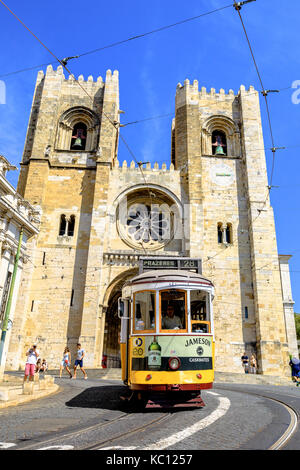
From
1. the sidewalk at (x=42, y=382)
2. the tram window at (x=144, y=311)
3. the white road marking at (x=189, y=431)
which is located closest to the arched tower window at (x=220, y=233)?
the sidewalk at (x=42, y=382)

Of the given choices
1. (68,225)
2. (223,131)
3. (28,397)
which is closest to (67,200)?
(68,225)

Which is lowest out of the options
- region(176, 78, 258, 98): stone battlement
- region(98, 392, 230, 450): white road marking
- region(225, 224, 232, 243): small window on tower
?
region(98, 392, 230, 450): white road marking

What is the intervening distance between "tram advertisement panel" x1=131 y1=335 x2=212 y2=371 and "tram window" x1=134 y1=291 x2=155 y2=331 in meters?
0.21

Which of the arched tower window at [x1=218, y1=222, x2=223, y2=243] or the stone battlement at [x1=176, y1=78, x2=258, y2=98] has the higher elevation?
the stone battlement at [x1=176, y1=78, x2=258, y2=98]

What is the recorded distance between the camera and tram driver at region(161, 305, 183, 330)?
229 inches

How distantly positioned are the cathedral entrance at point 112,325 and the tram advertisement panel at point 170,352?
12.0 metres

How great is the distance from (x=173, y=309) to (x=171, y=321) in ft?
0.70

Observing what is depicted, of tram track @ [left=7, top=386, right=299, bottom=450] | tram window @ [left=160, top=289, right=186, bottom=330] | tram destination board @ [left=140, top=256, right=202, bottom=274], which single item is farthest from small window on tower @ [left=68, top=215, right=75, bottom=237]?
tram track @ [left=7, top=386, right=299, bottom=450]

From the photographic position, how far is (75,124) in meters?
22.2

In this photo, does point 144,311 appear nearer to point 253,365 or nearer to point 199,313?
point 199,313

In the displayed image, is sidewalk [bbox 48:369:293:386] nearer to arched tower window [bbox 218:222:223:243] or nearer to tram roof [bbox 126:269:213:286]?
arched tower window [bbox 218:222:223:243]

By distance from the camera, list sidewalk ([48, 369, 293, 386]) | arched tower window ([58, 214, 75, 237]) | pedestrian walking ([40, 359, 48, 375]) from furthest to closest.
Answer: arched tower window ([58, 214, 75, 237]) < pedestrian walking ([40, 359, 48, 375]) < sidewalk ([48, 369, 293, 386])

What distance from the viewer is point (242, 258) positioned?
18.6 m

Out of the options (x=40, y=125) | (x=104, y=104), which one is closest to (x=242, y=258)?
(x=104, y=104)
